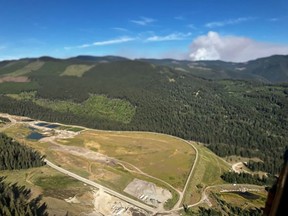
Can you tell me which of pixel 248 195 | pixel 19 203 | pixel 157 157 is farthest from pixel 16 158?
pixel 248 195

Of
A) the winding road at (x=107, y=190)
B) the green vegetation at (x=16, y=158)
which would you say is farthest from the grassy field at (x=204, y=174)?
the green vegetation at (x=16, y=158)

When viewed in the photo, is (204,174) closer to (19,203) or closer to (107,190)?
(107,190)

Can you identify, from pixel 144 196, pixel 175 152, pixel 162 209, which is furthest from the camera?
pixel 175 152

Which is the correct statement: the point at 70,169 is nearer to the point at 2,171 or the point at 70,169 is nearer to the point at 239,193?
the point at 2,171

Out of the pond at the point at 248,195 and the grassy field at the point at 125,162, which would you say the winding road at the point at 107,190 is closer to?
the grassy field at the point at 125,162

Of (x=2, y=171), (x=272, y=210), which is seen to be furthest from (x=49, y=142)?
(x=272, y=210)
